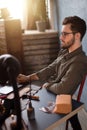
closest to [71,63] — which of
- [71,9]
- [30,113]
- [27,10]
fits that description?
[30,113]

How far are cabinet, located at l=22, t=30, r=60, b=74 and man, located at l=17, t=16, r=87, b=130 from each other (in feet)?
5.65

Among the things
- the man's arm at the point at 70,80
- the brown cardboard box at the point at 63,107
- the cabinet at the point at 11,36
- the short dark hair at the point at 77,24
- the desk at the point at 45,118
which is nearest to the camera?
the desk at the point at 45,118

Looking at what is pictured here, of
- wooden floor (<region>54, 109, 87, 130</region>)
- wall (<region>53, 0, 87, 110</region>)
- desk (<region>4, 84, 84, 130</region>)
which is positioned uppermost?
wall (<region>53, 0, 87, 110</region>)

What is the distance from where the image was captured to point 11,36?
12.2 ft

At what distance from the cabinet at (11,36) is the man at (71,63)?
1.71 meters

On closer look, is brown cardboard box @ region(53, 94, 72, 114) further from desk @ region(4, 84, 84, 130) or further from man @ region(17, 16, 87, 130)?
man @ region(17, 16, 87, 130)

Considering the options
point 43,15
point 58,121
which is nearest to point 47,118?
point 58,121

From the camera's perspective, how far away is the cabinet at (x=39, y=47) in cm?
384

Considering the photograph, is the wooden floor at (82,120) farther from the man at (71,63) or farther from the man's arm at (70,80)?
the man's arm at (70,80)

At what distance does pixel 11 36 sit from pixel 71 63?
2087 mm

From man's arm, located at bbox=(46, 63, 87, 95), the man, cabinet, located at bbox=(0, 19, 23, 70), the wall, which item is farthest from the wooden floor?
cabinet, located at bbox=(0, 19, 23, 70)

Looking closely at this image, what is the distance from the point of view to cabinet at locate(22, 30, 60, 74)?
3.84 metres

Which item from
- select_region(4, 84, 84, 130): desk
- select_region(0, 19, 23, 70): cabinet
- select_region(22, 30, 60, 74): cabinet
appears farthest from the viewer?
select_region(22, 30, 60, 74): cabinet

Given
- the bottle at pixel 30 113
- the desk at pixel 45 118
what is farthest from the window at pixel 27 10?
the bottle at pixel 30 113
